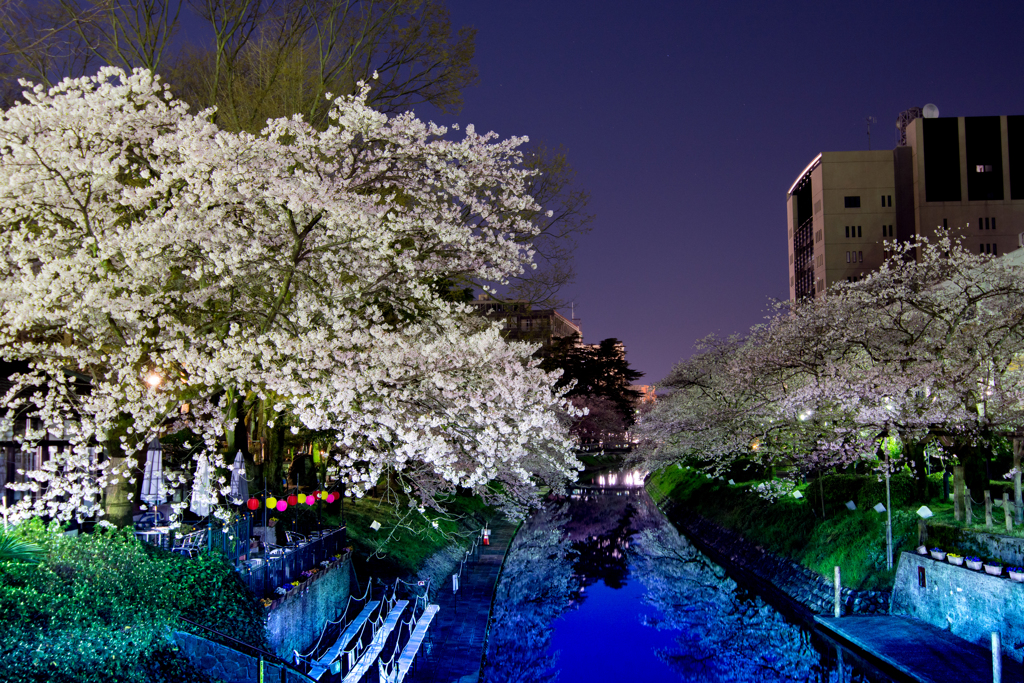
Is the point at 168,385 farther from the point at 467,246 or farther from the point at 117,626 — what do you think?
the point at 467,246

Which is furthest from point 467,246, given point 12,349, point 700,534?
point 700,534

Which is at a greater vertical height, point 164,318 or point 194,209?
point 194,209

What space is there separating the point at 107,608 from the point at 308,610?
297 inches

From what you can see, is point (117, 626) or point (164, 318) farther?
point (164, 318)

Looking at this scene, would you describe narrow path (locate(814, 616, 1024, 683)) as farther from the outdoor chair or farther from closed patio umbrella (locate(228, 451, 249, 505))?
the outdoor chair

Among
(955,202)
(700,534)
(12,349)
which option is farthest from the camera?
(955,202)

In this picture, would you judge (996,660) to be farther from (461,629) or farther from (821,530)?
(461,629)

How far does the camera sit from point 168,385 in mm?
15062

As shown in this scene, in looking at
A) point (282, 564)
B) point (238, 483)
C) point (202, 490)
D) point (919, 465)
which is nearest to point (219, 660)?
point (282, 564)

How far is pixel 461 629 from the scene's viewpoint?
68.4ft

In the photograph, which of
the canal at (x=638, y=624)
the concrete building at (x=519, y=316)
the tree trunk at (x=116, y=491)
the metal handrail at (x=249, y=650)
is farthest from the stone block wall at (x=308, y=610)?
the concrete building at (x=519, y=316)

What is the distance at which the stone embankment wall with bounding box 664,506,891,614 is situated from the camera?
22141 millimetres

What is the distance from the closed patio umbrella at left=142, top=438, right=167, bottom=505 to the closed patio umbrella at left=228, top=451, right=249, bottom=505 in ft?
5.02

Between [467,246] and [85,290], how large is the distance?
7829 millimetres
